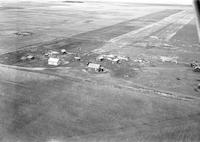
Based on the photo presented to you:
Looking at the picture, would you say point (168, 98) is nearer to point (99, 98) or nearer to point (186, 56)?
point (99, 98)

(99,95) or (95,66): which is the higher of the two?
(95,66)

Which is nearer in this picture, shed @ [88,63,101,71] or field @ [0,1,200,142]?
field @ [0,1,200,142]

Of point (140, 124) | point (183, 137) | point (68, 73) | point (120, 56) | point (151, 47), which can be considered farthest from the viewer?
point (151, 47)

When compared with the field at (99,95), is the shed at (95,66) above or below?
above

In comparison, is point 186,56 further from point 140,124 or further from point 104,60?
point 140,124

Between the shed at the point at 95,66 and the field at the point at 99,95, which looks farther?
the shed at the point at 95,66

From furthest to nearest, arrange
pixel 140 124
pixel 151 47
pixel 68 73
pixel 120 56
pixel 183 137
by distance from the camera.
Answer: pixel 151 47 < pixel 120 56 < pixel 68 73 < pixel 140 124 < pixel 183 137

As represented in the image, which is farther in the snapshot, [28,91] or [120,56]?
[120,56]

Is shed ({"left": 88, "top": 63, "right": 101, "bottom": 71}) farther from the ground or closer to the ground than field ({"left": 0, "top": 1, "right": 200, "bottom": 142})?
farther from the ground

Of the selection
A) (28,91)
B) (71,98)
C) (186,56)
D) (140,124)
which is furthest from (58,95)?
(186,56)

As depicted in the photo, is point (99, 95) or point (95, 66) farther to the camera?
point (95, 66)
